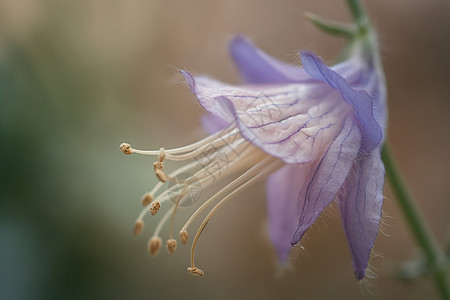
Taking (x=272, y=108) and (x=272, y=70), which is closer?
(x=272, y=108)

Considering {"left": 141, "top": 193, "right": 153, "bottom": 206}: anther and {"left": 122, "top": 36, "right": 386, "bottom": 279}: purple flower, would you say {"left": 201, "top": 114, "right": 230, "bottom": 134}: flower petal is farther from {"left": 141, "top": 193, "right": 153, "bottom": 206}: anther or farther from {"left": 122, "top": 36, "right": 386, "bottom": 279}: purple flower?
{"left": 141, "top": 193, "right": 153, "bottom": 206}: anther

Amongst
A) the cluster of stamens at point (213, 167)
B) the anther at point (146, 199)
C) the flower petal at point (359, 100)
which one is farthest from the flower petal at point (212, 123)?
the flower petal at point (359, 100)

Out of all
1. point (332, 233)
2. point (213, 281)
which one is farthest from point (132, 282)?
point (332, 233)

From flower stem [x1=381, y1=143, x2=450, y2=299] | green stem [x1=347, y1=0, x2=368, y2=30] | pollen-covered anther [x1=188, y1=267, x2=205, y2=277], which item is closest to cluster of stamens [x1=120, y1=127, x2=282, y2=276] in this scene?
pollen-covered anther [x1=188, y1=267, x2=205, y2=277]

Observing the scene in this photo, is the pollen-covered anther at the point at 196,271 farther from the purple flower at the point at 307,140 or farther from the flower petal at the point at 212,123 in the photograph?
the flower petal at the point at 212,123

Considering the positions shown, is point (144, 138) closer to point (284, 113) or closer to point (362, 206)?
point (284, 113)

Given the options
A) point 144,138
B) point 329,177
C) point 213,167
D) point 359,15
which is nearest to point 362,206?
point 329,177

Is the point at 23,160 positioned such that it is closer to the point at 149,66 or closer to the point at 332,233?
the point at 149,66
